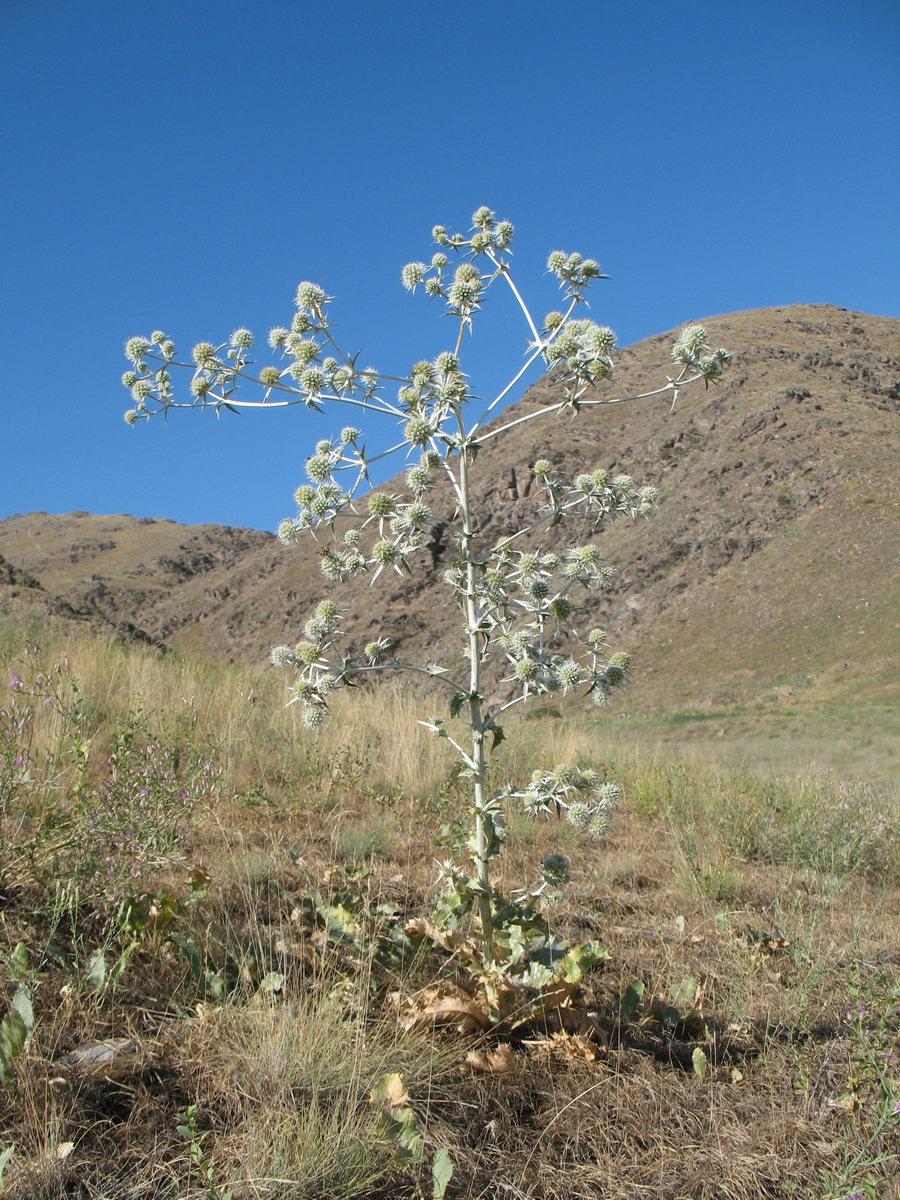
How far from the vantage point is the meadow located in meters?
1.84

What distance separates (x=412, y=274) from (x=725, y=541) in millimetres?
32775

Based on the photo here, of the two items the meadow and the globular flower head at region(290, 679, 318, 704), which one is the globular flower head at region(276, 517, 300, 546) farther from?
the meadow

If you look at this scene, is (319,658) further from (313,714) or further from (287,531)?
(287,531)

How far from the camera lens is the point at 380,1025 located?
229 cm

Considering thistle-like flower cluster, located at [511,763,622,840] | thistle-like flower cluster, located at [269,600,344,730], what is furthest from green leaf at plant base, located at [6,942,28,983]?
thistle-like flower cluster, located at [511,763,622,840]

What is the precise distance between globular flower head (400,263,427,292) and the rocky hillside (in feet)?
23.2

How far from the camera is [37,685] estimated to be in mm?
3789

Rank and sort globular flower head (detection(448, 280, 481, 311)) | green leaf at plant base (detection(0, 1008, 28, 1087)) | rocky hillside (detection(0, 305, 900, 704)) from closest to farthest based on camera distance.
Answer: green leaf at plant base (detection(0, 1008, 28, 1087)), globular flower head (detection(448, 280, 481, 311)), rocky hillside (detection(0, 305, 900, 704))

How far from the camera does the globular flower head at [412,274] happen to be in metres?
3.06

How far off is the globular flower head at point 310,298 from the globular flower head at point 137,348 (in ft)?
2.04

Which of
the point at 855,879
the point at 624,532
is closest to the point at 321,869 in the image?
the point at 855,879

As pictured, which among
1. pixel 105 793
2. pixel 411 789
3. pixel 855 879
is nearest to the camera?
pixel 105 793

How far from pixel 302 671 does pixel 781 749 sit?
16.3 metres

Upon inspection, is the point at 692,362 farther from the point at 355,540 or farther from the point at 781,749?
the point at 781,749
